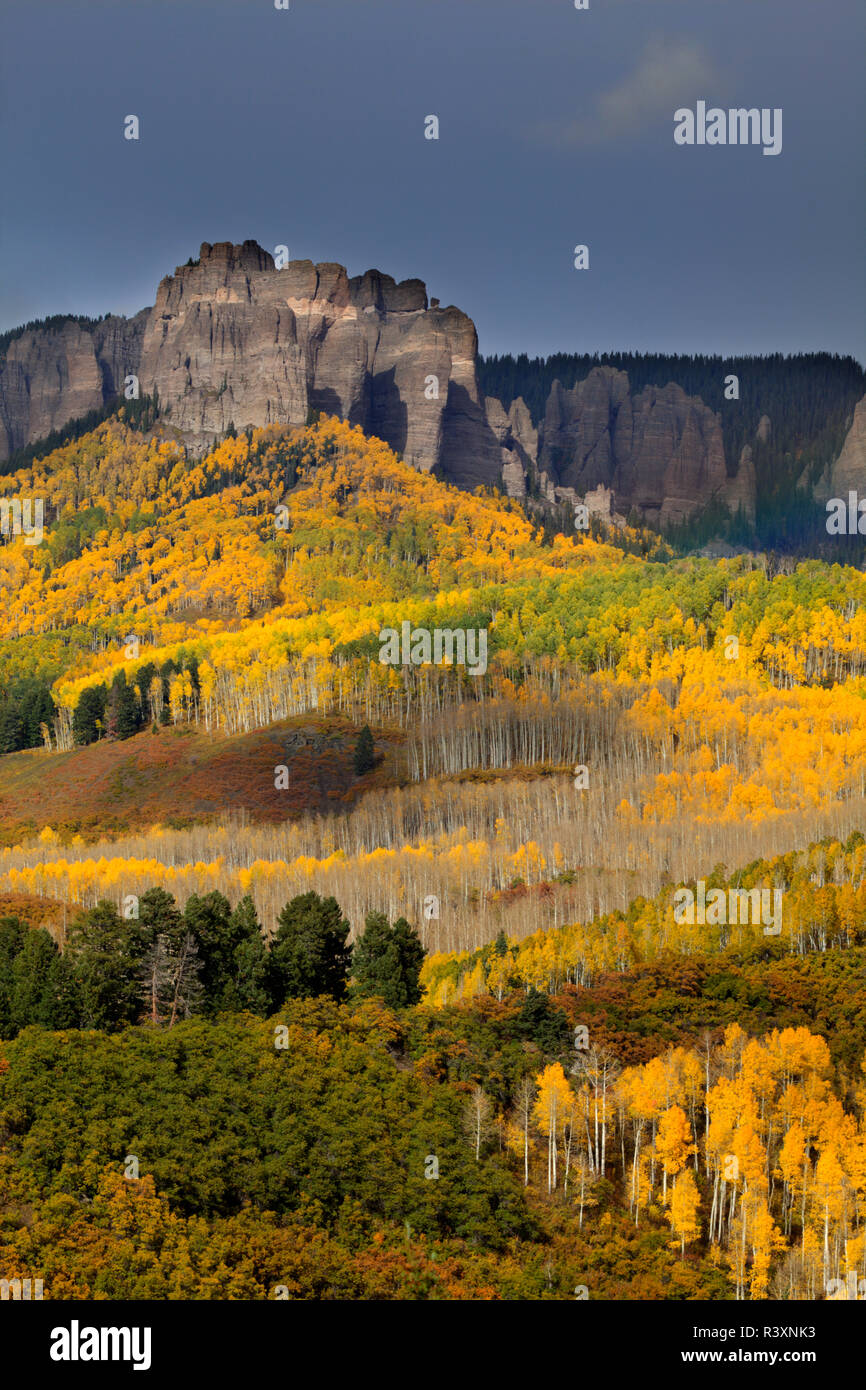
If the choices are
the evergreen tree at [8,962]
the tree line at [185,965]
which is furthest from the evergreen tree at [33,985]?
the evergreen tree at [8,962]

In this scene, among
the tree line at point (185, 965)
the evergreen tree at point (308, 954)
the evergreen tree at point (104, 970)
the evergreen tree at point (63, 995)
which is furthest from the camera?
the evergreen tree at point (308, 954)

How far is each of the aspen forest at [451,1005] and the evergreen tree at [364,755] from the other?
28 cm

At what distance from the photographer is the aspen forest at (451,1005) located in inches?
2046

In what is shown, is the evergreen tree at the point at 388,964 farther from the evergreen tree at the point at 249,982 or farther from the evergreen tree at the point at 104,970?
the evergreen tree at the point at 104,970

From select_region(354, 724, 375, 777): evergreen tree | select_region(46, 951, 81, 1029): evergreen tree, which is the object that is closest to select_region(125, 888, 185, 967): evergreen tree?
select_region(46, 951, 81, 1029): evergreen tree

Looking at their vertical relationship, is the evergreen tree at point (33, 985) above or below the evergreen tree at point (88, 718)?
below

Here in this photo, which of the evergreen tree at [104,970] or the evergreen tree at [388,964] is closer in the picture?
the evergreen tree at [104,970]

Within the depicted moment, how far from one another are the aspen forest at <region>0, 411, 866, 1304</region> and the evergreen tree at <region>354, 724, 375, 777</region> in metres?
0.28

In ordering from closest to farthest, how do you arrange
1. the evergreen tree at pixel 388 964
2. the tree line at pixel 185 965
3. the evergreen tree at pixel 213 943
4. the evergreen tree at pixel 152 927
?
1. the tree line at pixel 185 965
2. the evergreen tree at pixel 152 927
3. the evergreen tree at pixel 213 943
4. the evergreen tree at pixel 388 964

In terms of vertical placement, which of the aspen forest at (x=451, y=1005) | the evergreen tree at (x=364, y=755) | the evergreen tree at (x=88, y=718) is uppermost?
the evergreen tree at (x=88, y=718)

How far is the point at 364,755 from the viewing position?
472 ft
